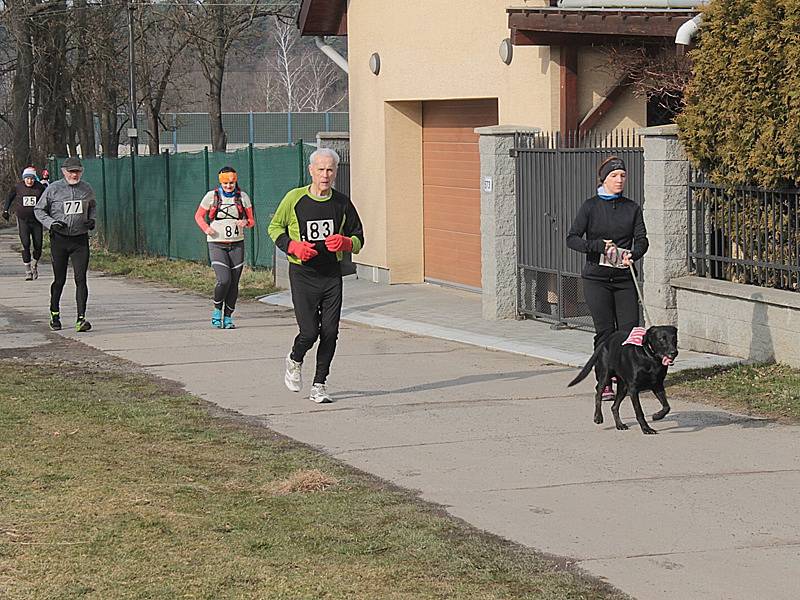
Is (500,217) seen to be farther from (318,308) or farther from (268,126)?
(268,126)

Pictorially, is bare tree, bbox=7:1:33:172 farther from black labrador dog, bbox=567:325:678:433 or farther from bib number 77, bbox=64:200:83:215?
black labrador dog, bbox=567:325:678:433

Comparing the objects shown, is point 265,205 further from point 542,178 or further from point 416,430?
point 416,430

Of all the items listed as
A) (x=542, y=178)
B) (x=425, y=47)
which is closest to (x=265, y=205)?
(x=425, y=47)

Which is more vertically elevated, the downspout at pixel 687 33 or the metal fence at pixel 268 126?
the metal fence at pixel 268 126

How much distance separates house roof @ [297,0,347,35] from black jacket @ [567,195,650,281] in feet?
37.1

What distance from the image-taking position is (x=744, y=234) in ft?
38.6

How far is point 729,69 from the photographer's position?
11453mm

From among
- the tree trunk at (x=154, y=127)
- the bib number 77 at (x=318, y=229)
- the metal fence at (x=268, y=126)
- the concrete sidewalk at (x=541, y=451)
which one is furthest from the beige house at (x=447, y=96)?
the metal fence at (x=268, y=126)

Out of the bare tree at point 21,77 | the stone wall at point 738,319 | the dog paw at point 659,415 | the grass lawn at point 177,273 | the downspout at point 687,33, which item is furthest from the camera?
the bare tree at point 21,77

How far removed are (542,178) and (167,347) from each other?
415 centimetres

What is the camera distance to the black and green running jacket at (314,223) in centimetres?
988

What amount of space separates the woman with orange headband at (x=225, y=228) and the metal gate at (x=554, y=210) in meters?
2.90

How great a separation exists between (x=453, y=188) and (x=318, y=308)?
27.5ft

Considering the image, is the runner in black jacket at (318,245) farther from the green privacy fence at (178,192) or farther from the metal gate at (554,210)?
the green privacy fence at (178,192)
